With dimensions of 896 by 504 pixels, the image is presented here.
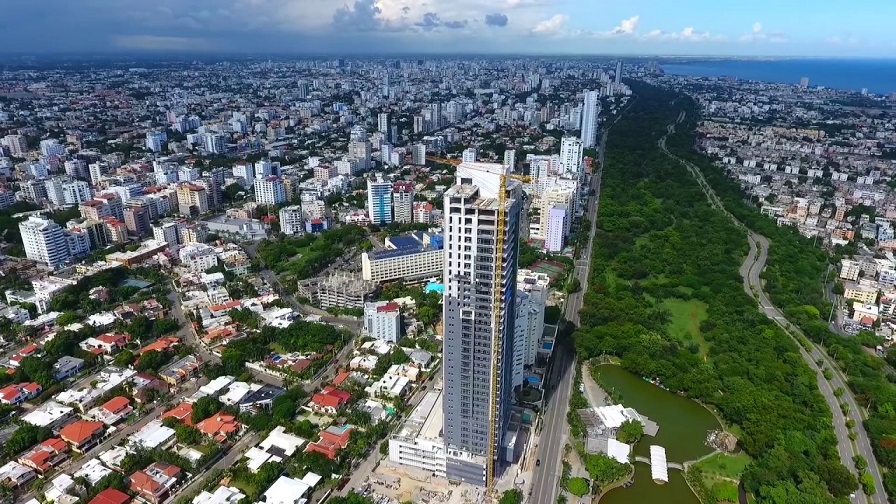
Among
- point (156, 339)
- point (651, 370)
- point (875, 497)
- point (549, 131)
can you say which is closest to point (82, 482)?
point (156, 339)

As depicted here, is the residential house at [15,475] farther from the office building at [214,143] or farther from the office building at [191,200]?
the office building at [214,143]

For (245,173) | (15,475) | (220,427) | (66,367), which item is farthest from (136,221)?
(220,427)

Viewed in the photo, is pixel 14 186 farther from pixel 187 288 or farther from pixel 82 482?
pixel 82 482

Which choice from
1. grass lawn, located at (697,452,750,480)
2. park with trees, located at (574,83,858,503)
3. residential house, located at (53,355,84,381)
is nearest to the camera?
park with trees, located at (574,83,858,503)

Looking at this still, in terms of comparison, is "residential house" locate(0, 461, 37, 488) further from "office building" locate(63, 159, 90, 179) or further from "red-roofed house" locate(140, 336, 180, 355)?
"office building" locate(63, 159, 90, 179)

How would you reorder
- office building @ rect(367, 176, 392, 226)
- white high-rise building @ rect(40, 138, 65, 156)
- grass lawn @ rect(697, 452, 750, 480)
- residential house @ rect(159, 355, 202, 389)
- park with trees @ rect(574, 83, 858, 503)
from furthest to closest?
1. white high-rise building @ rect(40, 138, 65, 156)
2. office building @ rect(367, 176, 392, 226)
3. residential house @ rect(159, 355, 202, 389)
4. grass lawn @ rect(697, 452, 750, 480)
5. park with trees @ rect(574, 83, 858, 503)

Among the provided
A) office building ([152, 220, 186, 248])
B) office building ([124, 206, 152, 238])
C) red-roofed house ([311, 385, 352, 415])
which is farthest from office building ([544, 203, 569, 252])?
office building ([124, 206, 152, 238])
